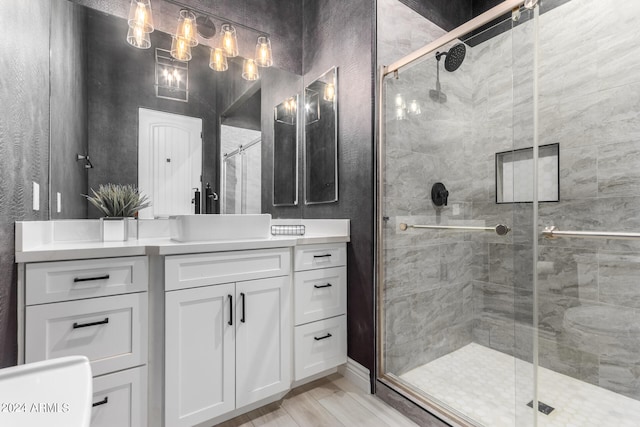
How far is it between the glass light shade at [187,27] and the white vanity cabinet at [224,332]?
1456 millimetres

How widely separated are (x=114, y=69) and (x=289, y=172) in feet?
4.18

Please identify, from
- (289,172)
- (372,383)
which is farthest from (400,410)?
(289,172)

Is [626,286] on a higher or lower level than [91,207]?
lower

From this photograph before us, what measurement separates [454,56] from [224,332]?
201 cm

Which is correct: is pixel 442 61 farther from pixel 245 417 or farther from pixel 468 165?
pixel 245 417

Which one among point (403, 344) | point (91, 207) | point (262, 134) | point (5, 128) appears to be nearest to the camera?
point (5, 128)

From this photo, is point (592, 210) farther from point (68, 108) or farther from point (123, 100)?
point (68, 108)

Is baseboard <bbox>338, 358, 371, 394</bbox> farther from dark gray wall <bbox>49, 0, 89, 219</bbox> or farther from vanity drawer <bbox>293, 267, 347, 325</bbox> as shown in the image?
dark gray wall <bbox>49, 0, 89, 219</bbox>

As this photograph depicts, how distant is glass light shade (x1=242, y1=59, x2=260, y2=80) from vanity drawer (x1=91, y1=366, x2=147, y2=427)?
6.34 feet

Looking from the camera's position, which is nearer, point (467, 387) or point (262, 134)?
point (467, 387)

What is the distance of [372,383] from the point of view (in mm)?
1853

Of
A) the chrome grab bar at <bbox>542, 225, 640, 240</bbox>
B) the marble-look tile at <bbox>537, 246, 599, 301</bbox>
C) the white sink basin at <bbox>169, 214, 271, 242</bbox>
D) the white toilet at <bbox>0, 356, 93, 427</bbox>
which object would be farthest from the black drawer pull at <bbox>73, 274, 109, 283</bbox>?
the marble-look tile at <bbox>537, 246, 599, 301</bbox>

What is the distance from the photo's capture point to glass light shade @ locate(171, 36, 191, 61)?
6.40 ft

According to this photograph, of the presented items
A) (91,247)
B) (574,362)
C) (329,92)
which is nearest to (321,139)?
(329,92)
